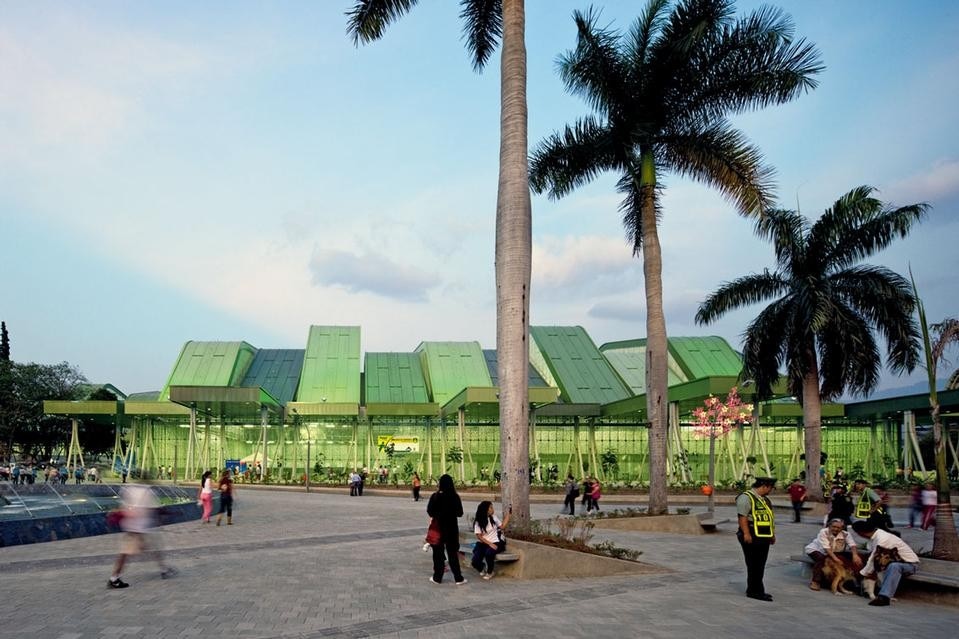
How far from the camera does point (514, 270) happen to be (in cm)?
1303

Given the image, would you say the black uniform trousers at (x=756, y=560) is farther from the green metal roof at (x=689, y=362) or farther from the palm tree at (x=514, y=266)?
the green metal roof at (x=689, y=362)

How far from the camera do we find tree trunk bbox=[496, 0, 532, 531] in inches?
499

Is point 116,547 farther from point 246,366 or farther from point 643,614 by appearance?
point 246,366

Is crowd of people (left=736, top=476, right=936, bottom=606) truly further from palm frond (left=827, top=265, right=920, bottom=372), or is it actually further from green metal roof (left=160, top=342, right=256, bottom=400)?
green metal roof (left=160, top=342, right=256, bottom=400)

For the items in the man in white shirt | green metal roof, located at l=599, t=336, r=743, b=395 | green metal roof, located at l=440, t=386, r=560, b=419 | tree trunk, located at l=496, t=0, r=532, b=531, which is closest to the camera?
the man in white shirt

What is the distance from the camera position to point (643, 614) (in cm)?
875

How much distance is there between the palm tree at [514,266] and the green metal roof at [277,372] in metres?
44.4

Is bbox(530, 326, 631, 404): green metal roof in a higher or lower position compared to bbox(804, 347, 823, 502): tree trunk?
higher

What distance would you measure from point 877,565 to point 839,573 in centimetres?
58

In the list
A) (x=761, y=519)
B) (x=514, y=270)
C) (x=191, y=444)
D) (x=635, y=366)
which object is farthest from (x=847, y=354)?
(x=191, y=444)

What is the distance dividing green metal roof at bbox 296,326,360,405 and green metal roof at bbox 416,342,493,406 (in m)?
5.36

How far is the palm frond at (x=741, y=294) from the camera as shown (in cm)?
2883

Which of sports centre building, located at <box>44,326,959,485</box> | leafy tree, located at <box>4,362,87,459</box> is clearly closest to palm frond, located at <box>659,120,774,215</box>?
sports centre building, located at <box>44,326,959,485</box>

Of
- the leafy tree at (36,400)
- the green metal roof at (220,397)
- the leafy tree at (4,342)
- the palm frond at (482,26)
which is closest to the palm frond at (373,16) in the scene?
the palm frond at (482,26)
